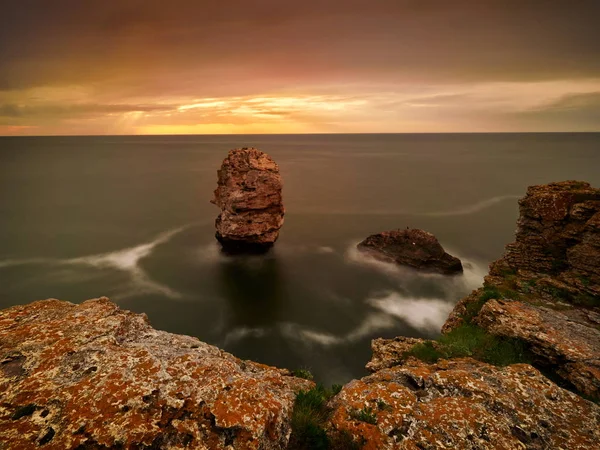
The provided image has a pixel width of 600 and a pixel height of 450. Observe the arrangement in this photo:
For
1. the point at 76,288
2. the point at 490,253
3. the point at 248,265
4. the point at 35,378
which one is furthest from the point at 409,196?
the point at 35,378

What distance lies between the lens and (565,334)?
962 cm

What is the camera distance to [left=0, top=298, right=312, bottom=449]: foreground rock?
4816 mm

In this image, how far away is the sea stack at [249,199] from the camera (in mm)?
32469

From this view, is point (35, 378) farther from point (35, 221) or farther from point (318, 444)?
point (35, 221)

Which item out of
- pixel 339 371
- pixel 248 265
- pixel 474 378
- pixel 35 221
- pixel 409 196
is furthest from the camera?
pixel 409 196

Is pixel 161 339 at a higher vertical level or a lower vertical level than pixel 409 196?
higher

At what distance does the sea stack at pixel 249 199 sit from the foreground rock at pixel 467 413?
87.8 feet

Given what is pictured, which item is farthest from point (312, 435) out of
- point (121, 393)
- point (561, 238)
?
point (561, 238)

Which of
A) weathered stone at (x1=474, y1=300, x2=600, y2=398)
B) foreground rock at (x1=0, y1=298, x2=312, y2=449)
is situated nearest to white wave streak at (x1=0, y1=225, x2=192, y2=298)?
foreground rock at (x1=0, y1=298, x2=312, y2=449)

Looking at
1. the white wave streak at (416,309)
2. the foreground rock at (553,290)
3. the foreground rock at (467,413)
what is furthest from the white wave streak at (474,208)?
the foreground rock at (467,413)

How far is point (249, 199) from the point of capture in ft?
106

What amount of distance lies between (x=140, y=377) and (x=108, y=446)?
1.24 metres

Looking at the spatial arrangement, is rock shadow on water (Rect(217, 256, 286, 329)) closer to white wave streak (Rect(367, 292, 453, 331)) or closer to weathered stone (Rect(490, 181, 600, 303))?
white wave streak (Rect(367, 292, 453, 331))

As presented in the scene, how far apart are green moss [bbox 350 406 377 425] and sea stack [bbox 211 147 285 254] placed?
27504 millimetres
